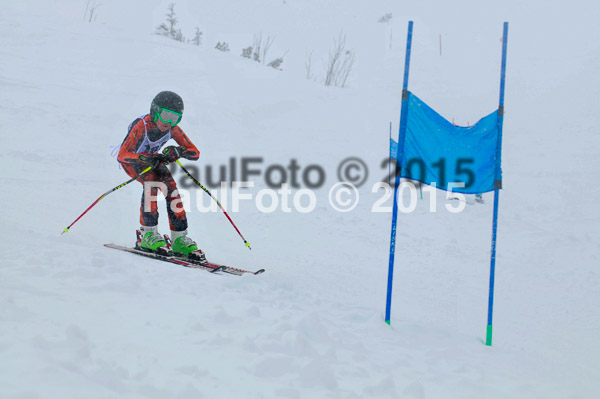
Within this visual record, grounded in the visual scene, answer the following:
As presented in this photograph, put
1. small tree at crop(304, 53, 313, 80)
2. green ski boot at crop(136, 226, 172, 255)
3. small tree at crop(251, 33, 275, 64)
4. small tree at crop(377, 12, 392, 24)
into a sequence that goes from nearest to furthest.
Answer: green ski boot at crop(136, 226, 172, 255)
small tree at crop(251, 33, 275, 64)
small tree at crop(304, 53, 313, 80)
small tree at crop(377, 12, 392, 24)

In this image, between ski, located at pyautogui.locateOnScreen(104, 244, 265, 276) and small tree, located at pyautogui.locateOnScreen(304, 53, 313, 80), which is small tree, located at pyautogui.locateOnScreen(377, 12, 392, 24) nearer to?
small tree, located at pyautogui.locateOnScreen(304, 53, 313, 80)

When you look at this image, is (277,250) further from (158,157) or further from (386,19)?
(386,19)

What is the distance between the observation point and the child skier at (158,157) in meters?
5.43

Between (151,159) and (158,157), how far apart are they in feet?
0.29

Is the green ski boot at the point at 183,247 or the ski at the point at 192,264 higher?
the green ski boot at the point at 183,247

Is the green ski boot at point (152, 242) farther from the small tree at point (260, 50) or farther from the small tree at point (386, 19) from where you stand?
the small tree at point (386, 19)

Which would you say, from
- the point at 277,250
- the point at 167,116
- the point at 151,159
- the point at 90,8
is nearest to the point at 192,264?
the point at 151,159

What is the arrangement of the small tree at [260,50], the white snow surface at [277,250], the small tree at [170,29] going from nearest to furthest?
the white snow surface at [277,250], the small tree at [260,50], the small tree at [170,29]

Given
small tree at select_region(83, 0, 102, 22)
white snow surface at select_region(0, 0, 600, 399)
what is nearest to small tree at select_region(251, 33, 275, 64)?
white snow surface at select_region(0, 0, 600, 399)

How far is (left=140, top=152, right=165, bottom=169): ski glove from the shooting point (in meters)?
5.38

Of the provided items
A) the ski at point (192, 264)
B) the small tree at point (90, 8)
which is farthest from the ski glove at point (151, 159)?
the small tree at point (90, 8)

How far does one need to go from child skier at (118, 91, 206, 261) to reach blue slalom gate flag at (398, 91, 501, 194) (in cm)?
279

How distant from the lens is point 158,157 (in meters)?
5.43

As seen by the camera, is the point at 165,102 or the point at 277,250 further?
the point at 277,250
